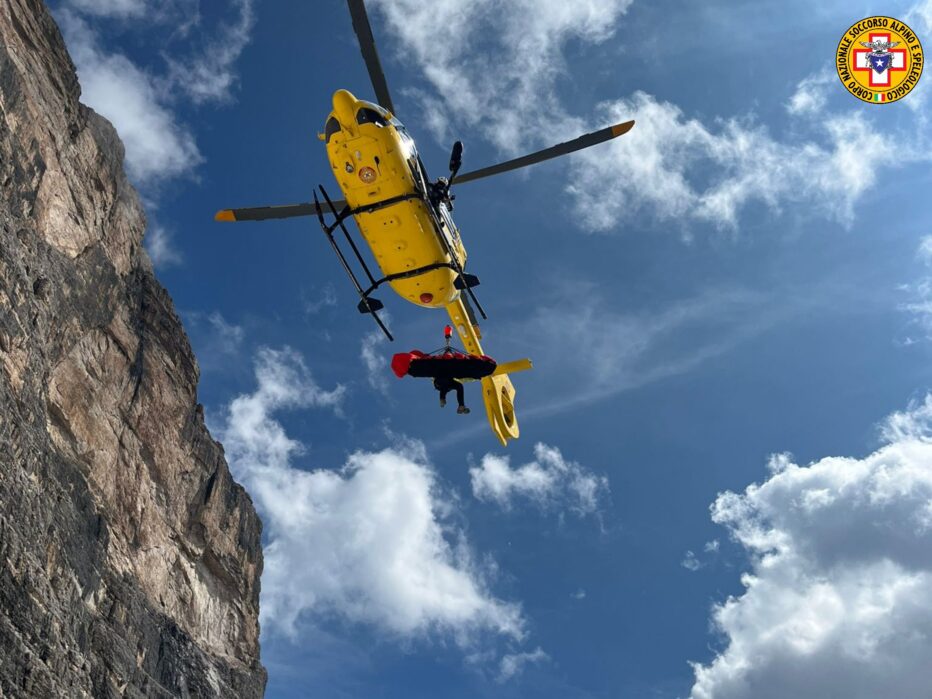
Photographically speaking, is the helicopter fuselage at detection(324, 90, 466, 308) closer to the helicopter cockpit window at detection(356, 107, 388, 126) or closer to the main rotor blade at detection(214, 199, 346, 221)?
the helicopter cockpit window at detection(356, 107, 388, 126)

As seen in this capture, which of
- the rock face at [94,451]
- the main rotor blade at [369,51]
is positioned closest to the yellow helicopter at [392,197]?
the main rotor blade at [369,51]

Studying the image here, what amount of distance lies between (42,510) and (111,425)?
928 centimetres

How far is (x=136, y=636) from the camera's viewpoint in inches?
1203

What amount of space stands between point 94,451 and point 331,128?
2214 cm

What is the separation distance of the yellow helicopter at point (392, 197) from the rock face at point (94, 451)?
1358 centimetres

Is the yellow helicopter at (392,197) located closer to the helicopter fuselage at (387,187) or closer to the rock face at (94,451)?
the helicopter fuselage at (387,187)

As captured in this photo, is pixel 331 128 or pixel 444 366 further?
pixel 444 366

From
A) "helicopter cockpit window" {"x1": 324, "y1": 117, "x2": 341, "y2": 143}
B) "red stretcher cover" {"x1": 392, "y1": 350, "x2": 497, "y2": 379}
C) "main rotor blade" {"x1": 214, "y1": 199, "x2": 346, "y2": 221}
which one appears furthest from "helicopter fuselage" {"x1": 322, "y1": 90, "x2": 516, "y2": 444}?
"main rotor blade" {"x1": 214, "y1": 199, "x2": 346, "y2": 221}

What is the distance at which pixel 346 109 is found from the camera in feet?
52.7

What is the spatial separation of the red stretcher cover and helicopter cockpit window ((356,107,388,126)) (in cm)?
490

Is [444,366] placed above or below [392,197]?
below

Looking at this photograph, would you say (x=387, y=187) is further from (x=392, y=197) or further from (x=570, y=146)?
(x=570, y=146)

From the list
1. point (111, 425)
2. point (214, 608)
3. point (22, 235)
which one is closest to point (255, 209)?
point (22, 235)

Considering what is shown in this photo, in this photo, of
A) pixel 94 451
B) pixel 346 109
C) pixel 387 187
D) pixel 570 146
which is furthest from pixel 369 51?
pixel 94 451
